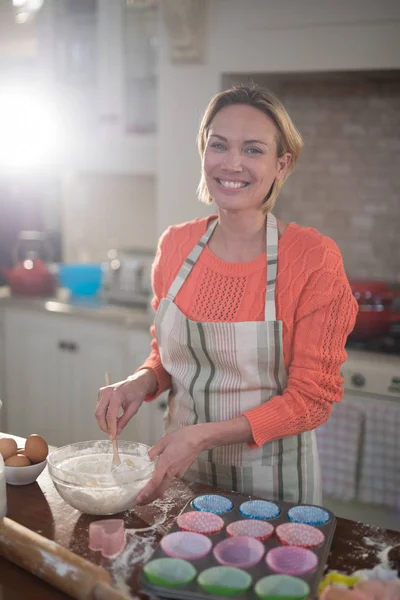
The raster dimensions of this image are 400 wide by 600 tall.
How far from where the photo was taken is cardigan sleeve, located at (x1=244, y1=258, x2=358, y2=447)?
5.02 feet

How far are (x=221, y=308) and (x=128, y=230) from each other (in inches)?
94.2

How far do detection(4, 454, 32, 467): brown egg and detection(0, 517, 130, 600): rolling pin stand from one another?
0.28 m

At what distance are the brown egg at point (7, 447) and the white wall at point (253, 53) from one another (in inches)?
65.1

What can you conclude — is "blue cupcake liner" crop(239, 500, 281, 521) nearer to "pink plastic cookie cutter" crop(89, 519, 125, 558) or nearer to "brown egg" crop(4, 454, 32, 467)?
"pink plastic cookie cutter" crop(89, 519, 125, 558)

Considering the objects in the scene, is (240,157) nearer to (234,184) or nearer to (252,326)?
(234,184)

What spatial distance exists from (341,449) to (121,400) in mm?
1292

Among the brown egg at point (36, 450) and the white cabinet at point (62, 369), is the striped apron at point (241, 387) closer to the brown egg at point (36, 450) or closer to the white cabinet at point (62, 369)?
the brown egg at point (36, 450)

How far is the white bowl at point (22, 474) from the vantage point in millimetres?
1475

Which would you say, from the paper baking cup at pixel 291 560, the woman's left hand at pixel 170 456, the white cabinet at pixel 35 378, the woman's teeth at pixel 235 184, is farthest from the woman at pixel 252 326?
the white cabinet at pixel 35 378

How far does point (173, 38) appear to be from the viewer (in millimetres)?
2871

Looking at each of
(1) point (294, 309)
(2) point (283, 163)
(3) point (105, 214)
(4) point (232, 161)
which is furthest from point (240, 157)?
(3) point (105, 214)

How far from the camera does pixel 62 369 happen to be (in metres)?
3.42

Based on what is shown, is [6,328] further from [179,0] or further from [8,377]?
[179,0]

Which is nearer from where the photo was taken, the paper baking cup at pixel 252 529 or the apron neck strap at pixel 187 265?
the paper baking cup at pixel 252 529
